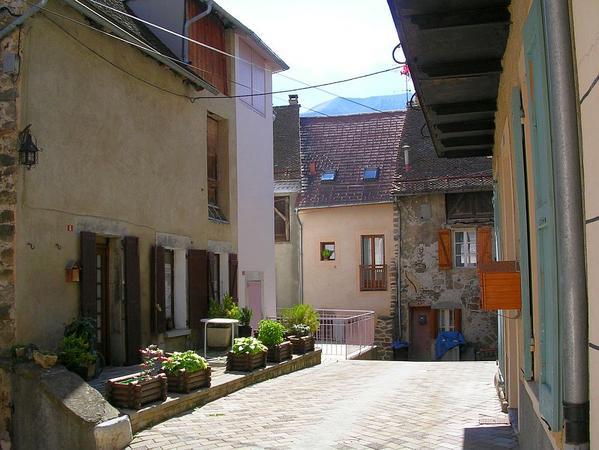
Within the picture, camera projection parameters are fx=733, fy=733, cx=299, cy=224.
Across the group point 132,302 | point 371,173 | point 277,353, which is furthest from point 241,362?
point 371,173

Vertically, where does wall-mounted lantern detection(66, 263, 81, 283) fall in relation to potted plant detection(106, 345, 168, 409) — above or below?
above

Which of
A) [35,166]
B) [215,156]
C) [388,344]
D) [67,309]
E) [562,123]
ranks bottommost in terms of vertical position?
[388,344]

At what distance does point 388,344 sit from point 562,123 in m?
21.6

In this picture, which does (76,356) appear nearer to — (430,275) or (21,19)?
(21,19)

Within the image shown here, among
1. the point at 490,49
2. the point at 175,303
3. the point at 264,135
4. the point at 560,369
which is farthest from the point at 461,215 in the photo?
the point at 560,369

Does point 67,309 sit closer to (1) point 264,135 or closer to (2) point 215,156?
(2) point 215,156

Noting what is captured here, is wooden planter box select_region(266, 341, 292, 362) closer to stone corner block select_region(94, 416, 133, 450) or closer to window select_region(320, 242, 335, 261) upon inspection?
stone corner block select_region(94, 416, 133, 450)

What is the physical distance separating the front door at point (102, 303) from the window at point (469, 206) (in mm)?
15037

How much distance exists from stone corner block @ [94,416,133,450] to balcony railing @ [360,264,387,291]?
18.0 m

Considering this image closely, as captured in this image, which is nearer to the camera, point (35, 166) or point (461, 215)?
Answer: point (35, 166)

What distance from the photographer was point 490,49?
5.63 metres

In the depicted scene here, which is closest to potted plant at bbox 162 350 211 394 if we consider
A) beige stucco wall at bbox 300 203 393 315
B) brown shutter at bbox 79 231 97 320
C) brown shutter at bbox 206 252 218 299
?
brown shutter at bbox 79 231 97 320

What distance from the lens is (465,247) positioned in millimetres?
23391

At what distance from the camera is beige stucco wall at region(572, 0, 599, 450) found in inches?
79.0
